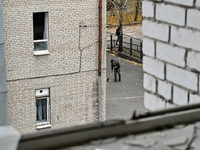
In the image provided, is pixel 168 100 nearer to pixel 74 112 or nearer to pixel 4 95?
pixel 4 95

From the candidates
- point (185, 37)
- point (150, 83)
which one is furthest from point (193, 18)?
point (150, 83)

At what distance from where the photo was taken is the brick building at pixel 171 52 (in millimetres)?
5887

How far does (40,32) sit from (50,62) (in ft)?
4.17

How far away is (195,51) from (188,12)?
55 centimetres

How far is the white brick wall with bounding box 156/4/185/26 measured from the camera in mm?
6012

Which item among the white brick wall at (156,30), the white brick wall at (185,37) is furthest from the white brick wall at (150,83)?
the white brick wall at (185,37)

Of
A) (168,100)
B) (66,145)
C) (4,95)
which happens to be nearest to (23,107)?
(4,95)

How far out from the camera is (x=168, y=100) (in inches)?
255

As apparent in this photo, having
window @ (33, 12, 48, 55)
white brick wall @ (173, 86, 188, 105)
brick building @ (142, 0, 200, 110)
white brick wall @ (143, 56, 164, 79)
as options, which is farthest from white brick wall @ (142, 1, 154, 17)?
window @ (33, 12, 48, 55)

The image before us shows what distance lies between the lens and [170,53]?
20.6 ft

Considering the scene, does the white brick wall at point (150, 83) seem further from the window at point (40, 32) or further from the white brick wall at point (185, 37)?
the window at point (40, 32)

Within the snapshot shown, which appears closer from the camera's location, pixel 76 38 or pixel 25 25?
pixel 25 25

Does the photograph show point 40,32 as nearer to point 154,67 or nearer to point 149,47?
point 149,47

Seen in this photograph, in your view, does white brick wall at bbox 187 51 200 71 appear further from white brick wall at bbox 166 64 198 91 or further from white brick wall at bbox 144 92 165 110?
white brick wall at bbox 144 92 165 110
